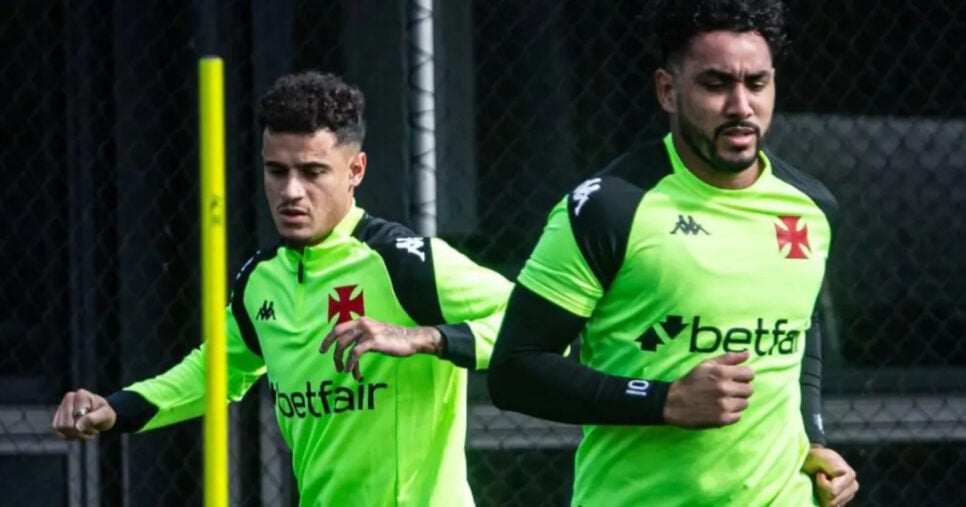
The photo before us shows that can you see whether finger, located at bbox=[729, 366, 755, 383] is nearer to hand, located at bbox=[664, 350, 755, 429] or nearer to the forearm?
hand, located at bbox=[664, 350, 755, 429]

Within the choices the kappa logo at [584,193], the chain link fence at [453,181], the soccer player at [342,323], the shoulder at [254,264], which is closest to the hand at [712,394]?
the kappa logo at [584,193]

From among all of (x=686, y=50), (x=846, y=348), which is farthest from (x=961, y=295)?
(x=686, y=50)

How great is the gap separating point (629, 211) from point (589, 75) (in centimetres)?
289

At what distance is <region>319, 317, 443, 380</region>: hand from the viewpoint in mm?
4121

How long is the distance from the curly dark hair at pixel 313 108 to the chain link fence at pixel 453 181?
4.89 ft

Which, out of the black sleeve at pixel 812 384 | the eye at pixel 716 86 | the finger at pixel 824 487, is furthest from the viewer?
the black sleeve at pixel 812 384

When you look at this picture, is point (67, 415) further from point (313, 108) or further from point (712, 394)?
point (712, 394)

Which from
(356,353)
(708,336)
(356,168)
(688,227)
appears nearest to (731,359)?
(708,336)

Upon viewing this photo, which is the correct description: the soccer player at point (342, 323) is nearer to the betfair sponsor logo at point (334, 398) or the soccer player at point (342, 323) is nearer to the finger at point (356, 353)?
the betfair sponsor logo at point (334, 398)

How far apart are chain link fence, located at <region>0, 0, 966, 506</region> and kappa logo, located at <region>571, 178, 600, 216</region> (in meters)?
2.69

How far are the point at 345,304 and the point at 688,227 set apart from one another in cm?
122

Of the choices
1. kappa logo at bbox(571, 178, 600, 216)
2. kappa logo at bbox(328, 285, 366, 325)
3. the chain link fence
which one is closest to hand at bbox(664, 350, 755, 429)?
kappa logo at bbox(571, 178, 600, 216)

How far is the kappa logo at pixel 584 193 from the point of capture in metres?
3.70

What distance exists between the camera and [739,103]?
149 inches
